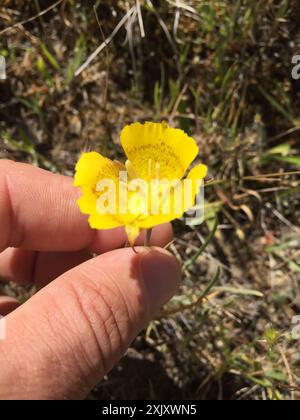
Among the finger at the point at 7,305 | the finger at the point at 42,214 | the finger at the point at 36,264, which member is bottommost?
the finger at the point at 7,305

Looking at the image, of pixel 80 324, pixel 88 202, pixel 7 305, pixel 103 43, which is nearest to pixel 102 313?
pixel 80 324

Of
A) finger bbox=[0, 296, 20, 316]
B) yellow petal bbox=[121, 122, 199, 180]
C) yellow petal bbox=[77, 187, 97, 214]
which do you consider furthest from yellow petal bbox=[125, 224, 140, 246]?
finger bbox=[0, 296, 20, 316]

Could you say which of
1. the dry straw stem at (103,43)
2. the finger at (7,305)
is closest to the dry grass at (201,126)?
the dry straw stem at (103,43)

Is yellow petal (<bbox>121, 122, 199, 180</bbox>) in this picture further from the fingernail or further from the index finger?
the index finger

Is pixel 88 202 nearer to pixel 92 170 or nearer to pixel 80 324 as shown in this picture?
pixel 92 170

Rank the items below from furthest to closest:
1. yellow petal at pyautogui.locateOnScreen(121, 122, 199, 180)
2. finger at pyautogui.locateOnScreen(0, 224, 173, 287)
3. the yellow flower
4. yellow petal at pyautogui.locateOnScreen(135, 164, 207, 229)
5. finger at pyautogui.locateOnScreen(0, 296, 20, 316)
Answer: finger at pyautogui.locateOnScreen(0, 224, 173, 287), finger at pyautogui.locateOnScreen(0, 296, 20, 316), yellow petal at pyautogui.locateOnScreen(121, 122, 199, 180), the yellow flower, yellow petal at pyautogui.locateOnScreen(135, 164, 207, 229)

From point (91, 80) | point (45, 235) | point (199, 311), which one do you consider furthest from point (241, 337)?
point (91, 80)

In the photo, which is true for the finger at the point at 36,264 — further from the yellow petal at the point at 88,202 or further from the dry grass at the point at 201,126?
the yellow petal at the point at 88,202
